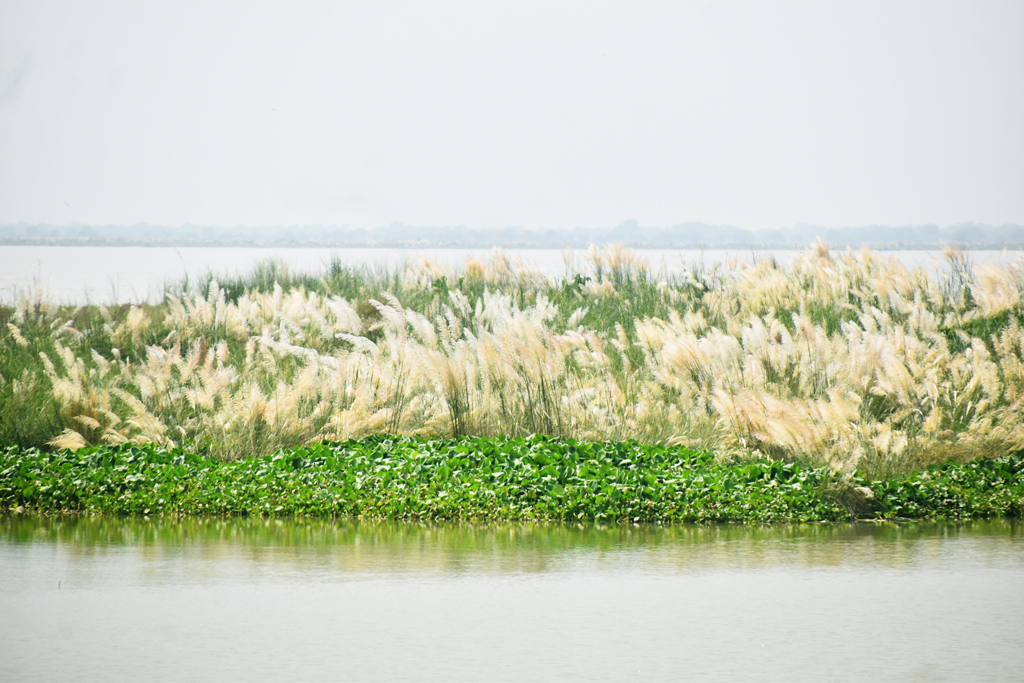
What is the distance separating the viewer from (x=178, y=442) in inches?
357

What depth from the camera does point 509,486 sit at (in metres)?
7.41

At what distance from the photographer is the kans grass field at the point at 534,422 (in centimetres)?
743

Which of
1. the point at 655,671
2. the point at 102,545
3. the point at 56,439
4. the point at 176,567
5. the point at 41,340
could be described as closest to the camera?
Answer: the point at 655,671

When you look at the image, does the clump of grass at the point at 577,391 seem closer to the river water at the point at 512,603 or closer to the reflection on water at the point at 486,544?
the reflection on water at the point at 486,544

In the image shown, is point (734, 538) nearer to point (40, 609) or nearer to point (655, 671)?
point (655, 671)

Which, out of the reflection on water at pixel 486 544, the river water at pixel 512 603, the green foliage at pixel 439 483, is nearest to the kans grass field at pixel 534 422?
the green foliage at pixel 439 483

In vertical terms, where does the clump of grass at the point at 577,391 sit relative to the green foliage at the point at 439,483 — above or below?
above

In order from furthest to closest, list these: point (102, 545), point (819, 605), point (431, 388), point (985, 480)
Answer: point (431, 388) < point (985, 480) < point (102, 545) < point (819, 605)

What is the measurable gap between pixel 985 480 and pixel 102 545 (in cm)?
636

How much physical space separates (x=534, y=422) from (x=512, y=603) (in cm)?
421

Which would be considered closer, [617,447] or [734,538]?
[734,538]

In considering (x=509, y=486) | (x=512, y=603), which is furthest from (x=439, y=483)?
(x=512, y=603)

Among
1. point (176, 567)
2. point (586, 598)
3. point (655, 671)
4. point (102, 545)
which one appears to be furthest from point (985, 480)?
point (102, 545)

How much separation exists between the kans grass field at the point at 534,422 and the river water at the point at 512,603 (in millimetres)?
513
